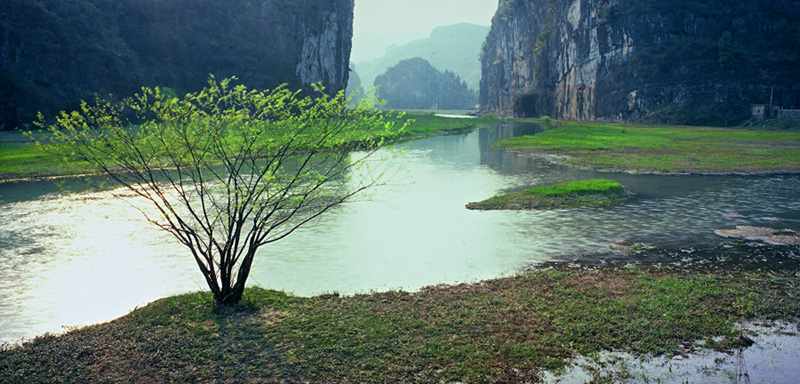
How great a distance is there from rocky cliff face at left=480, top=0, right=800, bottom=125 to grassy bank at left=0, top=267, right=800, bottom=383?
376ft

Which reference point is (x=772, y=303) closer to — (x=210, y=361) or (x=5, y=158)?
(x=210, y=361)

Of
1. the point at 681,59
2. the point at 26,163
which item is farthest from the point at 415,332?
the point at 681,59

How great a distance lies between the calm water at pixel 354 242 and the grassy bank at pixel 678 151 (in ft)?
32.4

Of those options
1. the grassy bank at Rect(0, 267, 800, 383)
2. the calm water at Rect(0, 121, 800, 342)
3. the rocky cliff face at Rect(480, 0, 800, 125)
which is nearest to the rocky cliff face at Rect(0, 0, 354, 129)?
the calm water at Rect(0, 121, 800, 342)

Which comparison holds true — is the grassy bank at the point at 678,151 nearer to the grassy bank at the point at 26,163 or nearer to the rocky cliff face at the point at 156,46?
the grassy bank at the point at 26,163

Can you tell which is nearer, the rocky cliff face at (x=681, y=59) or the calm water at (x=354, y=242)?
the calm water at (x=354, y=242)

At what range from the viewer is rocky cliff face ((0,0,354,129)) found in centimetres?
8719

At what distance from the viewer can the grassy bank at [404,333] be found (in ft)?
39.5

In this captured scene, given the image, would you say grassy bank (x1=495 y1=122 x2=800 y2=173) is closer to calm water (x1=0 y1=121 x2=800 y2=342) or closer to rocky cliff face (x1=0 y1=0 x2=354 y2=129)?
calm water (x1=0 y1=121 x2=800 y2=342)

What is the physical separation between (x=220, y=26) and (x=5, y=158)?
98688mm

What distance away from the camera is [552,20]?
179500 millimetres

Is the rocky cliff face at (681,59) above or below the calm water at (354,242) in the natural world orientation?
above

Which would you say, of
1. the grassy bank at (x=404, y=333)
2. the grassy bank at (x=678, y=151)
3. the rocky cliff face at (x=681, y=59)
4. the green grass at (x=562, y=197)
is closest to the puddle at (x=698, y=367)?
the grassy bank at (x=404, y=333)

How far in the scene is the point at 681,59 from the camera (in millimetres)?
127562
